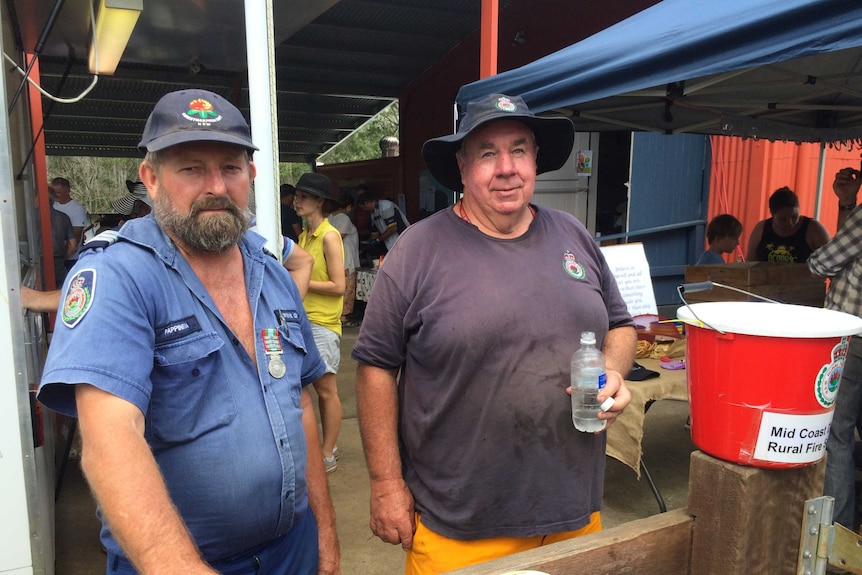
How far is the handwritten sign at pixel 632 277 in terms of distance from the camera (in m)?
4.29

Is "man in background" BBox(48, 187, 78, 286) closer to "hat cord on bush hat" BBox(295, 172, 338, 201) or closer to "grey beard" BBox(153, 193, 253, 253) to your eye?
"hat cord on bush hat" BBox(295, 172, 338, 201)

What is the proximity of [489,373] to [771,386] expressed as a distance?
74cm

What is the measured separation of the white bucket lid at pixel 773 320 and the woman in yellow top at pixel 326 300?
304 centimetres

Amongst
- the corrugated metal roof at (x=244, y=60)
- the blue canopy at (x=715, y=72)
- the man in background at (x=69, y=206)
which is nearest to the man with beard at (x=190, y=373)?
the blue canopy at (x=715, y=72)

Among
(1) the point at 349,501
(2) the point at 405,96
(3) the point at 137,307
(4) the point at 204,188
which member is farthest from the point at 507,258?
(2) the point at 405,96

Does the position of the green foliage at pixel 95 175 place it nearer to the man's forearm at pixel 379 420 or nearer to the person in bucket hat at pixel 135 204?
the person in bucket hat at pixel 135 204

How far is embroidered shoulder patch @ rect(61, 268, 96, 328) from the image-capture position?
1212mm

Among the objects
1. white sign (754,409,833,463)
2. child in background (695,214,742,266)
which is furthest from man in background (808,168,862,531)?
white sign (754,409,833,463)

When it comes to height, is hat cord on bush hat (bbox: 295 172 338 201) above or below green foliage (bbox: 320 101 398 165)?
below

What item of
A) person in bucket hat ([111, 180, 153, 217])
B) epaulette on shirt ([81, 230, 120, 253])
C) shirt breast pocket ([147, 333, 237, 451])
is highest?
epaulette on shirt ([81, 230, 120, 253])

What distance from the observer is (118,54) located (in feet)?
12.5

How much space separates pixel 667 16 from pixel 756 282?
7.41ft

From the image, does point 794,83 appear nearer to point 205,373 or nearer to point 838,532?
point 838,532

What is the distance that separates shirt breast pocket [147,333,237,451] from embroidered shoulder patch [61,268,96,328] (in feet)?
0.59
